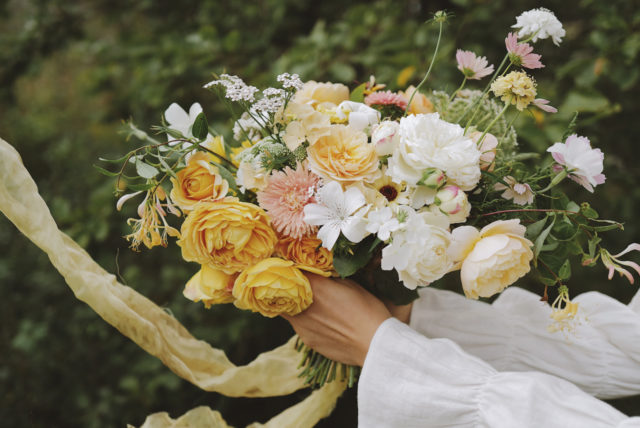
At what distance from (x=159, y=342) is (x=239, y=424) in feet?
2.49

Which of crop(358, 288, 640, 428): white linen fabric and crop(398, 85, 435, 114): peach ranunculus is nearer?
crop(358, 288, 640, 428): white linen fabric

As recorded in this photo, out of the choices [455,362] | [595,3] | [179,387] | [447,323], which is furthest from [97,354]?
[595,3]

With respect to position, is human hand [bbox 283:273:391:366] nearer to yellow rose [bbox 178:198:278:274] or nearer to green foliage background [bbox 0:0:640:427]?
yellow rose [bbox 178:198:278:274]

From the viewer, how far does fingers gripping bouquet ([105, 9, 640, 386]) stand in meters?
0.67

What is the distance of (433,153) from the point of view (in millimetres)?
664

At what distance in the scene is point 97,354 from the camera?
1.76 m

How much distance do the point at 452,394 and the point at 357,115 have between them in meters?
0.45

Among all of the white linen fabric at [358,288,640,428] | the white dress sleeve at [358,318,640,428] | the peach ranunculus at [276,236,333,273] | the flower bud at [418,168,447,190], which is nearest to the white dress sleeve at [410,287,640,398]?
the white linen fabric at [358,288,640,428]

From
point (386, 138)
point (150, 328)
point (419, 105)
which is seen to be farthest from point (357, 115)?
point (150, 328)

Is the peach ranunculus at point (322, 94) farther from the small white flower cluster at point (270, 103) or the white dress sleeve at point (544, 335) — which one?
the white dress sleeve at point (544, 335)

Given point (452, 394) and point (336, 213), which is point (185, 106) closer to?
point (336, 213)

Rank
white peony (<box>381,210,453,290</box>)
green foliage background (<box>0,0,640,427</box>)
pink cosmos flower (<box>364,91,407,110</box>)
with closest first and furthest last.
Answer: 1. white peony (<box>381,210,453,290</box>)
2. pink cosmos flower (<box>364,91,407,110</box>)
3. green foliage background (<box>0,0,640,427</box>)

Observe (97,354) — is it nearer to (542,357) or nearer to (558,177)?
(542,357)

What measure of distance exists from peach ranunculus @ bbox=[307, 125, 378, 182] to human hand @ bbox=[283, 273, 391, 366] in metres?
0.20
